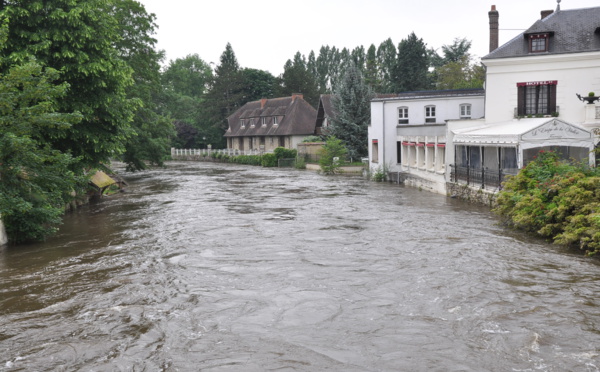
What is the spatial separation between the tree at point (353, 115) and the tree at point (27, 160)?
111ft

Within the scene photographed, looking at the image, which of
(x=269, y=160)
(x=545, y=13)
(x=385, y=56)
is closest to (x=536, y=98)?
(x=545, y=13)

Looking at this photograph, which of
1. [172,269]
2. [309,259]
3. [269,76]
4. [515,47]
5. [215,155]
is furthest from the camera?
[269,76]

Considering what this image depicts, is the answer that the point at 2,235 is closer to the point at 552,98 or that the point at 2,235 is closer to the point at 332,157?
the point at 552,98

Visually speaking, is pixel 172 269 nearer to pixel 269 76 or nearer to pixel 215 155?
pixel 215 155

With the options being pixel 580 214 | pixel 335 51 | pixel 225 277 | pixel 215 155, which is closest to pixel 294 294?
pixel 225 277

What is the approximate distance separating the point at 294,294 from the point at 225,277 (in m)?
2.00

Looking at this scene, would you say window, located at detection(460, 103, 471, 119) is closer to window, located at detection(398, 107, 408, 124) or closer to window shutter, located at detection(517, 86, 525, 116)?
window, located at detection(398, 107, 408, 124)

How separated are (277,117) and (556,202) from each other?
183 feet

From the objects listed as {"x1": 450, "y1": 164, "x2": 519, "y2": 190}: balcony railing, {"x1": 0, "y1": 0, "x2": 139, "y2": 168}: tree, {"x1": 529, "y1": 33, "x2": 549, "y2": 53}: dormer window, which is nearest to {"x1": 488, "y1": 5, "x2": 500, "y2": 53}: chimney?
{"x1": 529, "y1": 33, "x2": 549, "y2": 53}: dormer window

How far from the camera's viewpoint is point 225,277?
1209 centimetres

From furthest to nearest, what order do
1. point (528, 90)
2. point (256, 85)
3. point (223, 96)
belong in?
point (256, 85) → point (223, 96) → point (528, 90)

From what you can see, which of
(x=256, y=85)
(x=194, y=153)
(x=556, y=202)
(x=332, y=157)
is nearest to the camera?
(x=556, y=202)

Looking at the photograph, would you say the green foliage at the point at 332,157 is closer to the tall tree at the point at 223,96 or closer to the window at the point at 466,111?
the window at the point at 466,111

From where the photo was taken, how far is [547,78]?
94.3ft
